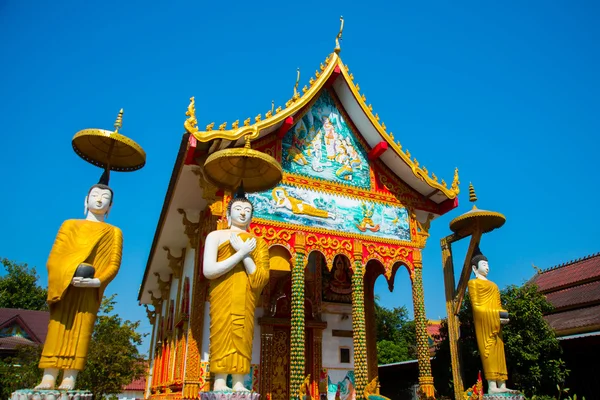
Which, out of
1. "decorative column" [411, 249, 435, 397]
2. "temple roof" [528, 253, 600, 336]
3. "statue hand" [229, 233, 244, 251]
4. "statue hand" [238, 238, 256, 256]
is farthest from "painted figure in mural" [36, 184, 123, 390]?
"temple roof" [528, 253, 600, 336]

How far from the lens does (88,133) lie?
5695 mm

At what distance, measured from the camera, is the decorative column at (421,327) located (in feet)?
30.8

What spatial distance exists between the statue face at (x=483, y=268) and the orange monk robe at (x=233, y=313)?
4.82 m

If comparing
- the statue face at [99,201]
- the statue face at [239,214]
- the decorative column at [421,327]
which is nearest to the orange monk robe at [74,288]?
the statue face at [99,201]

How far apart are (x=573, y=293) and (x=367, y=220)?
6.60 meters

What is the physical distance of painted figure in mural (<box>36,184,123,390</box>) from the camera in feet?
15.5

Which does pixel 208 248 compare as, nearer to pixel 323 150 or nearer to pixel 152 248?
pixel 323 150

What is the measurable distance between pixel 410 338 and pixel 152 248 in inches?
673

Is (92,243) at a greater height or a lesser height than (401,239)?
lesser

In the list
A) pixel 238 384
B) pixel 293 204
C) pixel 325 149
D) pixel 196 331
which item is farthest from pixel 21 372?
pixel 238 384

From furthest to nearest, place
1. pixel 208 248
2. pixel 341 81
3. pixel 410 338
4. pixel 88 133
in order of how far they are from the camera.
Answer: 1. pixel 410 338
2. pixel 341 81
3. pixel 88 133
4. pixel 208 248

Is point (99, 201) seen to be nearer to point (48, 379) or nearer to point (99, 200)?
point (99, 200)

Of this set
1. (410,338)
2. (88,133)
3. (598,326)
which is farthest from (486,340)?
(410,338)

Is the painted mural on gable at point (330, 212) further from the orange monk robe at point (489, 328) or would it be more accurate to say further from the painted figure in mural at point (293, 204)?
the orange monk robe at point (489, 328)
